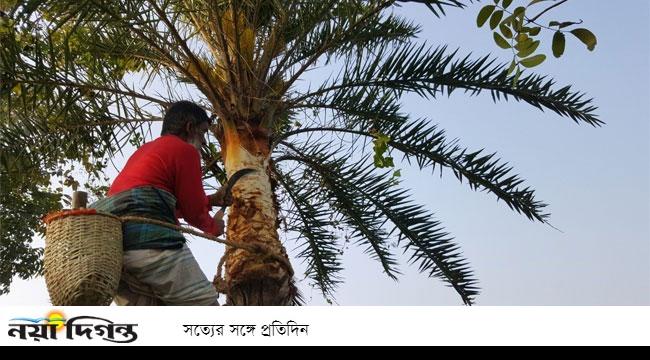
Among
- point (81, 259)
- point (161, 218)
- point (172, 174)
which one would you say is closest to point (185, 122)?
point (172, 174)

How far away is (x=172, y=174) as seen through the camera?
3.68 metres

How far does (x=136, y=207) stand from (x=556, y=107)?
407 centimetres

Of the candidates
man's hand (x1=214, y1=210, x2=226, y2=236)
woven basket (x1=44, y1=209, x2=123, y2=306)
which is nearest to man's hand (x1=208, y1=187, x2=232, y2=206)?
man's hand (x1=214, y1=210, x2=226, y2=236)

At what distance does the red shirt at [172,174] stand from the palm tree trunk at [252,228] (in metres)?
0.98

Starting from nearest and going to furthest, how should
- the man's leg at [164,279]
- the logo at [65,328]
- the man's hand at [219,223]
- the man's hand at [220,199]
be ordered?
the logo at [65,328], the man's leg at [164,279], the man's hand at [219,223], the man's hand at [220,199]

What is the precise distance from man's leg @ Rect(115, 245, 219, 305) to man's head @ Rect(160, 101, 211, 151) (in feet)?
2.12

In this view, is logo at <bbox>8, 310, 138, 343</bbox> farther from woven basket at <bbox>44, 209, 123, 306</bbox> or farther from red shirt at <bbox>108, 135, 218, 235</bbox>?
red shirt at <bbox>108, 135, 218, 235</bbox>

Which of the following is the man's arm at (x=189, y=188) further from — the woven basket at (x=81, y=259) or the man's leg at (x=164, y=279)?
the woven basket at (x=81, y=259)

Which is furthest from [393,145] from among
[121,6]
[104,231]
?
[104,231]

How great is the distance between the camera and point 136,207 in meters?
3.56

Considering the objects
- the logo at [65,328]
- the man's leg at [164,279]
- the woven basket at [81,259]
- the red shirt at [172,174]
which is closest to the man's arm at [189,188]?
the red shirt at [172,174]

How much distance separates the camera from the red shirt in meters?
3.63

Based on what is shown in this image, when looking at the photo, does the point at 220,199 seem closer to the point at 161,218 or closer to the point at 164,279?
the point at 161,218

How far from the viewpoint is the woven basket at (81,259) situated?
123 inches
